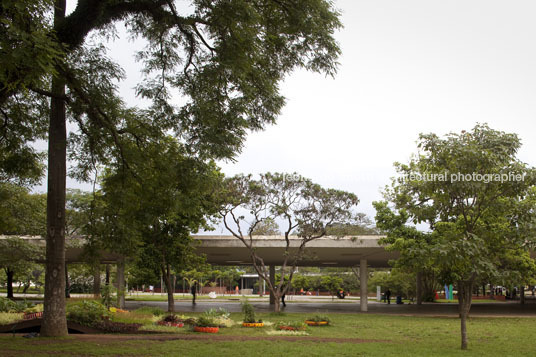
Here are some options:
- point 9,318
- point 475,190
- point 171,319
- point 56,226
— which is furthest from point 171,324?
point 475,190

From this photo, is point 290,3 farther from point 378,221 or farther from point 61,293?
point 378,221

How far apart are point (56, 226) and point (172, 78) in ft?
16.0

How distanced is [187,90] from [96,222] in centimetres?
480

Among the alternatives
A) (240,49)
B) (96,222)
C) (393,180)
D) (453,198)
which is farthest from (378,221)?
(240,49)

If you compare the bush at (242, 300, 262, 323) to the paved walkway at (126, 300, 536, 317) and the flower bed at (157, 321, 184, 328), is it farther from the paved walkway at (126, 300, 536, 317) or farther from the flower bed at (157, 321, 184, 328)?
the paved walkway at (126, 300, 536, 317)

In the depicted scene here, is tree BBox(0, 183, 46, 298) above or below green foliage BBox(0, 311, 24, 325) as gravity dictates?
above

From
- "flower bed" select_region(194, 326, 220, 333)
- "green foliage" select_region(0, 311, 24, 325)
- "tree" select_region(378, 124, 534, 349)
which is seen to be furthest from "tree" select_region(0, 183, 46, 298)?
"tree" select_region(378, 124, 534, 349)

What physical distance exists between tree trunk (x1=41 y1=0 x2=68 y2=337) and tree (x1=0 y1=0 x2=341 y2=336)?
0.08 feet

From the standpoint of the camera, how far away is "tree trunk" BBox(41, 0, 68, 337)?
11922mm

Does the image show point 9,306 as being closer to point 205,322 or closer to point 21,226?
point 205,322

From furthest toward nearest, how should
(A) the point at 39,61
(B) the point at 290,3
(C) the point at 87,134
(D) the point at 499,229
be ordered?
(C) the point at 87,134, (D) the point at 499,229, (B) the point at 290,3, (A) the point at 39,61

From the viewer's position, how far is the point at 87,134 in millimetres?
12891

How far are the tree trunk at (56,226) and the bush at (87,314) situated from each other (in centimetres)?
240

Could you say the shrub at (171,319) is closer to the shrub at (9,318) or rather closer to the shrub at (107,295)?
the shrub at (107,295)
